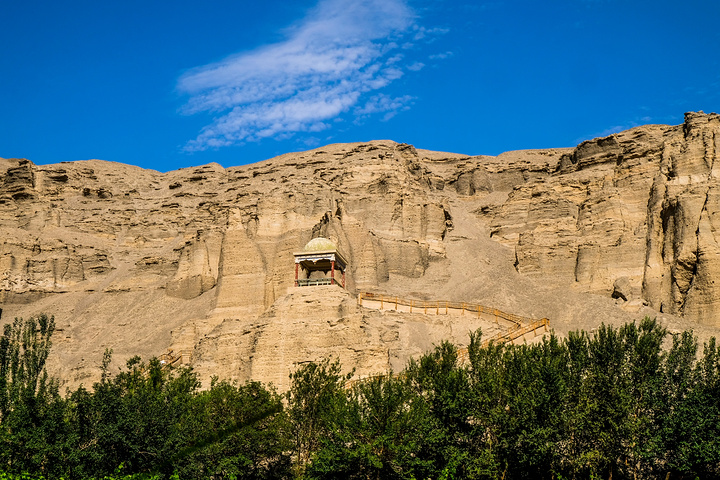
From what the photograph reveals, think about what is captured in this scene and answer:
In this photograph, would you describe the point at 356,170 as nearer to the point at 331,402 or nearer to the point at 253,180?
the point at 253,180

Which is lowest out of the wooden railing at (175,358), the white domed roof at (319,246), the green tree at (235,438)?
the green tree at (235,438)

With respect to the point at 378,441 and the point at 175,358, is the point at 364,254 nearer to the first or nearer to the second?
the point at 175,358

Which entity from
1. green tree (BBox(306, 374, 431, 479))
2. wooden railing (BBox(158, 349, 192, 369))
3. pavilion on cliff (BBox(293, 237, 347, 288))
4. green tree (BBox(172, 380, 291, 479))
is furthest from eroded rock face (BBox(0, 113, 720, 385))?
green tree (BBox(306, 374, 431, 479))

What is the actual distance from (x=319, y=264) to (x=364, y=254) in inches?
310

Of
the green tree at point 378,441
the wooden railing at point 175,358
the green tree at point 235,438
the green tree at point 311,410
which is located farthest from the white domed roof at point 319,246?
the green tree at point 378,441

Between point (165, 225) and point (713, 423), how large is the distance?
66166mm

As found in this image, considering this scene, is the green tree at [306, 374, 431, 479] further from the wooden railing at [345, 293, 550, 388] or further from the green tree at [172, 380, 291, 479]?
the wooden railing at [345, 293, 550, 388]

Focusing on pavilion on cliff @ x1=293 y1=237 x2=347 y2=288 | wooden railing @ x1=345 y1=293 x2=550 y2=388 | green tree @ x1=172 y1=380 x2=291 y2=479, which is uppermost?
pavilion on cliff @ x1=293 y1=237 x2=347 y2=288

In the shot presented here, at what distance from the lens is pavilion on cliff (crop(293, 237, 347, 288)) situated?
2272 inches

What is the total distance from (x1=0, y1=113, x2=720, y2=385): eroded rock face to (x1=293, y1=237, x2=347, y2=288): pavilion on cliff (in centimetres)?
200

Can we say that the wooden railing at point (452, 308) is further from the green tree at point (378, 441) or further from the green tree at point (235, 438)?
the green tree at point (378, 441)

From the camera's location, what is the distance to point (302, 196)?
74000 mm

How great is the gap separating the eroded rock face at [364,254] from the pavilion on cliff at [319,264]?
2.00m

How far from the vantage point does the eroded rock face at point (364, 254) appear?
184 feet
